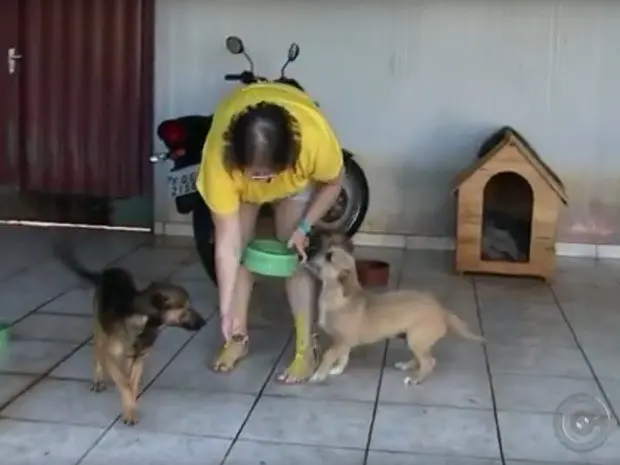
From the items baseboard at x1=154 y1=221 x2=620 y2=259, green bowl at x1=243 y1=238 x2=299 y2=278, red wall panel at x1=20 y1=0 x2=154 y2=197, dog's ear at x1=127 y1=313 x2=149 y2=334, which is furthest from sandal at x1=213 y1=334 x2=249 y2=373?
red wall panel at x1=20 y1=0 x2=154 y2=197

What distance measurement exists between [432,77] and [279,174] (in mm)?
2970

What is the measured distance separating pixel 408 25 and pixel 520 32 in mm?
661

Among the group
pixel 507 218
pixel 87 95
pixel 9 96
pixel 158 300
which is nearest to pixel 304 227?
pixel 158 300

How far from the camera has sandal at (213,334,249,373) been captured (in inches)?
152

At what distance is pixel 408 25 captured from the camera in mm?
6062

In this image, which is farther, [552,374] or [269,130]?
[552,374]

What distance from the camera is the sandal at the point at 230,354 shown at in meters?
3.87

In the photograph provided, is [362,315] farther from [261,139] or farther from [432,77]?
[432,77]

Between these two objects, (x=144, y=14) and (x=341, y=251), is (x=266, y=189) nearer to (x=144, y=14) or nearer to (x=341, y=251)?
(x=341, y=251)

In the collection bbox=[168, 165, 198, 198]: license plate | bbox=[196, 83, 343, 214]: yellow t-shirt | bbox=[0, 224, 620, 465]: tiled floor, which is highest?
bbox=[196, 83, 343, 214]: yellow t-shirt

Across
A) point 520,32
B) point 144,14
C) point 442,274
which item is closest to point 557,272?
point 442,274

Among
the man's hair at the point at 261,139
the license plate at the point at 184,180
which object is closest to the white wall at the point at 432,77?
the license plate at the point at 184,180

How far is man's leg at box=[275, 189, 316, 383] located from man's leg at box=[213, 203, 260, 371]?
111mm

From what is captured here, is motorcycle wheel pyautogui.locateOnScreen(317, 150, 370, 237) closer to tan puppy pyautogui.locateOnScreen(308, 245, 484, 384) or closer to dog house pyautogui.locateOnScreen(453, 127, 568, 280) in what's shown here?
dog house pyautogui.locateOnScreen(453, 127, 568, 280)
